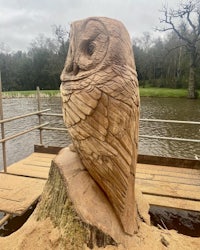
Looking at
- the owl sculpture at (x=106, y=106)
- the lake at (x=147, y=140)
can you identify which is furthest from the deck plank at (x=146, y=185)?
the lake at (x=147, y=140)

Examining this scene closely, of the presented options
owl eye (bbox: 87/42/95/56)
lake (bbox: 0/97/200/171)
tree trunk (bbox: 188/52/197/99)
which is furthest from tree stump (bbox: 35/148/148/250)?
tree trunk (bbox: 188/52/197/99)

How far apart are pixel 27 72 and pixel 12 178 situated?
64.8 ft

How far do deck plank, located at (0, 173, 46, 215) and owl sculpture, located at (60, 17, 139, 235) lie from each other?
1.24 metres

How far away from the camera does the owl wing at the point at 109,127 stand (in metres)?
1.39

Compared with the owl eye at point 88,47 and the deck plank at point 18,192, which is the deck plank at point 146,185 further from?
the owl eye at point 88,47

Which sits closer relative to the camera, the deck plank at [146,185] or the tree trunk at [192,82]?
the deck plank at [146,185]

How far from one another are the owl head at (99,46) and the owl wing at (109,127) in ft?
0.22

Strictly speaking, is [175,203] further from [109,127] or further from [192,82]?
[192,82]

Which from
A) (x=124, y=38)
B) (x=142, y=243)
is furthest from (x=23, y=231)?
(x=124, y=38)

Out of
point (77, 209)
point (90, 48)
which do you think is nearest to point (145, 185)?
point (77, 209)

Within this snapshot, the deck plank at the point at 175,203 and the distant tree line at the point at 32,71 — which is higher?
the distant tree line at the point at 32,71

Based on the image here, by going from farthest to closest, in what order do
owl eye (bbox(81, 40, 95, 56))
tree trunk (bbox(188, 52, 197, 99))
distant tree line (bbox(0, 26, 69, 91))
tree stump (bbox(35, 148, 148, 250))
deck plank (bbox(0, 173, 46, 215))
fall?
distant tree line (bbox(0, 26, 69, 91))
tree trunk (bbox(188, 52, 197, 99))
deck plank (bbox(0, 173, 46, 215))
owl eye (bbox(81, 40, 95, 56))
tree stump (bbox(35, 148, 148, 250))

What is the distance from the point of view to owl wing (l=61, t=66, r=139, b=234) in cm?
139

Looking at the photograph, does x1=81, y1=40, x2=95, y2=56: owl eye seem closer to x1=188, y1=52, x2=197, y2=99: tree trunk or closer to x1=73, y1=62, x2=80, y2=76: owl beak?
x1=73, y1=62, x2=80, y2=76: owl beak
